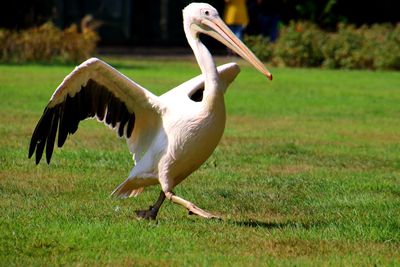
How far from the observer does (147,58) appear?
30.4 meters

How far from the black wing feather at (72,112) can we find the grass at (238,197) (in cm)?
48

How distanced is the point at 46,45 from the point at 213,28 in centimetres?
1837

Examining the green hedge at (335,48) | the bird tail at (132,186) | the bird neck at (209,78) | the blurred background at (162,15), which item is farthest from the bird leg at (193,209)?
the blurred background at (162,15)

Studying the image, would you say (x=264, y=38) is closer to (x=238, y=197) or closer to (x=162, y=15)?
(x=162, y=15)

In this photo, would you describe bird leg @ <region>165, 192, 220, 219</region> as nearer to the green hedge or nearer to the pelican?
the pelican

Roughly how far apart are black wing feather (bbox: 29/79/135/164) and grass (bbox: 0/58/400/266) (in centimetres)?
48

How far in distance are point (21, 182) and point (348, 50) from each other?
703 inches

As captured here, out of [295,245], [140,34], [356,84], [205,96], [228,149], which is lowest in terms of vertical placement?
[140,34]

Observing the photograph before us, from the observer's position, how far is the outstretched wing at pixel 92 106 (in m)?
8.24

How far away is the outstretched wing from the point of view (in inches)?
324

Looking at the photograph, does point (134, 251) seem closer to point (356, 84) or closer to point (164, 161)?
point (164, 161)

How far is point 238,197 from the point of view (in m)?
9.16

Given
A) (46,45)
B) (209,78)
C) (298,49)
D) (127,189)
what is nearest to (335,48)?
(298,49)

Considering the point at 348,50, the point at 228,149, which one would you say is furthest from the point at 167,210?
the point at 348,50
